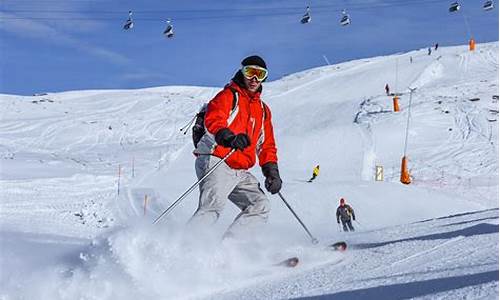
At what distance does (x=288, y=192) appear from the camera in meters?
17.6

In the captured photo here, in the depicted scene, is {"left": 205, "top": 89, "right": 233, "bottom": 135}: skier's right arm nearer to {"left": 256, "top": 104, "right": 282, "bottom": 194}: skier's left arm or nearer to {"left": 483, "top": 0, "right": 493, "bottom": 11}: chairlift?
{"left": 256, "top": 104, "right": 282, "bottom": 194}: skier's left arm

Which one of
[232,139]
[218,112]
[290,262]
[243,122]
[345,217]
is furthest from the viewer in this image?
[345,217]

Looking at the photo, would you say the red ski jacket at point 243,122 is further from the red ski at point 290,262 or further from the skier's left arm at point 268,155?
the red ski at point 290,262

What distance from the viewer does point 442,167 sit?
22.6m

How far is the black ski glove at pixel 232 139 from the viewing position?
193 inches

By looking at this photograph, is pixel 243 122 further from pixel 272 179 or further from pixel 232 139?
pixel 272 179

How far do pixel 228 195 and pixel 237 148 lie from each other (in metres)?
0.61

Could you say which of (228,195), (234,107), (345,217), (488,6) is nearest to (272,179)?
(228,195)

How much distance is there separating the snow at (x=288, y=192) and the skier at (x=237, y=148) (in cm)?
21

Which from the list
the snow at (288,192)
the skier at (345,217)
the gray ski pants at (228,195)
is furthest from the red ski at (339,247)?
the skier at (345,217)

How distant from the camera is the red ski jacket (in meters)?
5.13

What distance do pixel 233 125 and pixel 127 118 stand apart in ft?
99.1

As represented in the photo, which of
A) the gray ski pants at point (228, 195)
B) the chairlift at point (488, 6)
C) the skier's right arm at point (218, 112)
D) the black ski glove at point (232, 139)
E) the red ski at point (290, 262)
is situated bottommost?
the red ski at point (290, 262)

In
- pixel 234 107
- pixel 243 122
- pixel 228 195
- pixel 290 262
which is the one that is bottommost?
pixel 290 262
